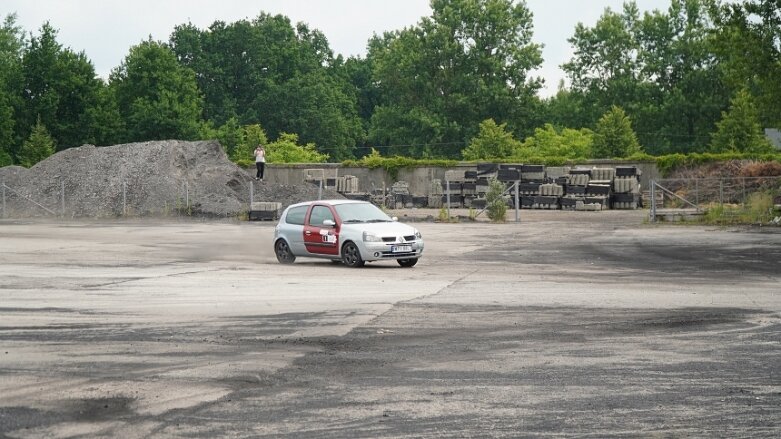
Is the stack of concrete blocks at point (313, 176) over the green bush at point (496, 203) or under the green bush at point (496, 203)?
over

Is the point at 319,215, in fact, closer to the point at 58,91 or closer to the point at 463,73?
the point at 58,91

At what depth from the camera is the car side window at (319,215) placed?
26656 millimetres

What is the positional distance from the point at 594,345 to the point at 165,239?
2705 centimetres

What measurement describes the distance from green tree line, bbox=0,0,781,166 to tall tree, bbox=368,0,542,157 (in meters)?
0.15

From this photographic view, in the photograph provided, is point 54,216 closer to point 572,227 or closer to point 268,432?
point 572,227

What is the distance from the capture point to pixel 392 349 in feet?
42.5

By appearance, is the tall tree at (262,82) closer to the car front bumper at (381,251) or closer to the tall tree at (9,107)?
the tall tree at (9,107)

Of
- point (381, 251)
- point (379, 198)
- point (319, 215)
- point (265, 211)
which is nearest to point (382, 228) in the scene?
point (381, 251)

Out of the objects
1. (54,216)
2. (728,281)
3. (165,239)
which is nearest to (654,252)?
(728,281)

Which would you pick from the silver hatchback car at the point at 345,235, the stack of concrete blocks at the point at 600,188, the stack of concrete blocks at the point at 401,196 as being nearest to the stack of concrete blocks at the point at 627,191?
the stack of concrete blocks at the point at 600,188

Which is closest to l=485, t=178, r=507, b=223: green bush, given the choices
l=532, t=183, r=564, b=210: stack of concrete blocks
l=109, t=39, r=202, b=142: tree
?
l=532, t=183, r=564, b=210: stack of concrete blocks

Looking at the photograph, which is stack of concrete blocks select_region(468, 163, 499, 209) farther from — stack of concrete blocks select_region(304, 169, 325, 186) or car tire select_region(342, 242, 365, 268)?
car tire select_region(342, 242, 365, 268)

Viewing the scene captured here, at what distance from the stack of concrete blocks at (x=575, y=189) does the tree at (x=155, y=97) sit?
4462 cm

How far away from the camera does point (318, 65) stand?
124 m
